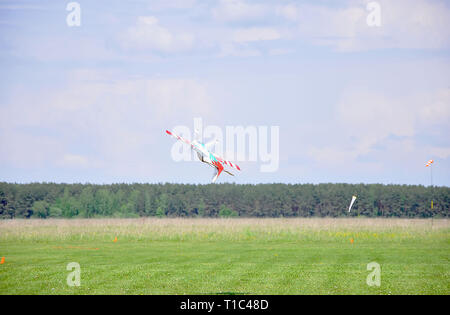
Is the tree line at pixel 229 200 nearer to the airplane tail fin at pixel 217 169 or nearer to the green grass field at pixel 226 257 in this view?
the green grass field at pixel 226 257

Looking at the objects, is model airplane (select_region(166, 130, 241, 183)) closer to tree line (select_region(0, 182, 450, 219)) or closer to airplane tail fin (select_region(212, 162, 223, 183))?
airplane tail fin (select_region(212, 162, 223, 183))

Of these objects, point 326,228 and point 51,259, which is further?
point 326,228

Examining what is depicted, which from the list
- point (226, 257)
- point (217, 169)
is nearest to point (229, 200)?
point (226, 257)

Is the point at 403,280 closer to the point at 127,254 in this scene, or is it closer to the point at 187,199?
the point at 127,254

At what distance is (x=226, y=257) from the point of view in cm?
3259

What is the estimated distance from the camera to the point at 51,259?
31.7 m

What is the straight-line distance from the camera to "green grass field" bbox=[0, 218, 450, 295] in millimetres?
22797

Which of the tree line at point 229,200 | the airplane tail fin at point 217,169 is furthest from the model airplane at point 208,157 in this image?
the tree line at point 229,200

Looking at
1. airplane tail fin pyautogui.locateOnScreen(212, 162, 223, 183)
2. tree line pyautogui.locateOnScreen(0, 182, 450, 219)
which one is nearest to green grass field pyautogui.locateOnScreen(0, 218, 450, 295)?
airplane tail fin pyautogui.locateOnScreen(212, 162, 223, 183)

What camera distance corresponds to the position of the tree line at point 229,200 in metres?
105

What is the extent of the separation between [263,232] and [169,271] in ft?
80.2

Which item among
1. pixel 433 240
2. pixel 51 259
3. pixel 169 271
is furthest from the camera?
pixel 433 240
